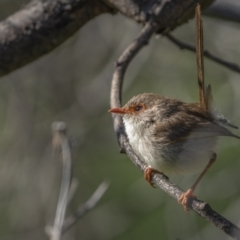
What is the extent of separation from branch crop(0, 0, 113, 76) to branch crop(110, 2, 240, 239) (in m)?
0.53

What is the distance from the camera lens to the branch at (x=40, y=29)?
14.0 feet

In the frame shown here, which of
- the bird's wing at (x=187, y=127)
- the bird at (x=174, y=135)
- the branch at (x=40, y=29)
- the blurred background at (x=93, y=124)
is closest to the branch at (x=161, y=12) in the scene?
the branch at (x=40, y=29)

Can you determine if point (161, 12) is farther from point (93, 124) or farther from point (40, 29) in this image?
point (93, 124)

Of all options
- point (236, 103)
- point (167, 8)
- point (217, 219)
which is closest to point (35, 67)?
point (236, 103)

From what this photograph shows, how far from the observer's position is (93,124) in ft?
23.6

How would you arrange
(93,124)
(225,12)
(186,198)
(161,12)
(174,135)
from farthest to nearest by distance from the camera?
(93,124)
(225,12)
(161,12)
(174,135)
(186,198)

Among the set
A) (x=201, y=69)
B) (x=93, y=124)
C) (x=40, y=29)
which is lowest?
(x=93, y=124)

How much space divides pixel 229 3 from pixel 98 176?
3.49 meters

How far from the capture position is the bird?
371 centimetres

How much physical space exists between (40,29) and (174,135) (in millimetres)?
1331

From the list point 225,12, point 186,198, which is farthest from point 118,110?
point 225,12

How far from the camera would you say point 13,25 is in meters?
4.35

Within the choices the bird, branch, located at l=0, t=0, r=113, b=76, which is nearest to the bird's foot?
the bird

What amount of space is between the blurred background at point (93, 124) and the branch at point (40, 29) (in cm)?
212
